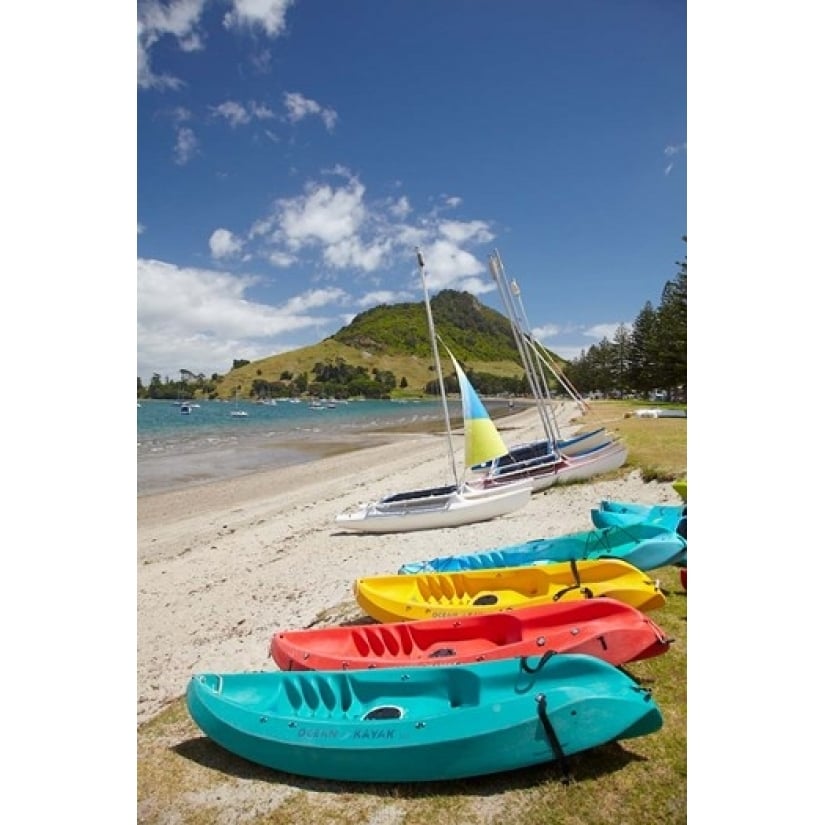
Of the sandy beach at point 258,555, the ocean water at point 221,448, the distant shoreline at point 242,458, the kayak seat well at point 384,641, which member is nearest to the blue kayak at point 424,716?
the kayak seat well at point 384,641

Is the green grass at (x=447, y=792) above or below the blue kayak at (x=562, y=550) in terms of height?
below

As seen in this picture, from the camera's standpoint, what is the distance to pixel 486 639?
189 inches

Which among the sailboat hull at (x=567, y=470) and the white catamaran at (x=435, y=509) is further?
the sailboat hull at (x=567, y=470)

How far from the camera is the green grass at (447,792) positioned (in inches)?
124

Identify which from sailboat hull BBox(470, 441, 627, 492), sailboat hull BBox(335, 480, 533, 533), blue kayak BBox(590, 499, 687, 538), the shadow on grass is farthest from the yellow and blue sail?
the shadow on grass

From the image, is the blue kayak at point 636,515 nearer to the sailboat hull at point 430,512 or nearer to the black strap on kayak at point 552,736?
the sailboat hull at point 430,512

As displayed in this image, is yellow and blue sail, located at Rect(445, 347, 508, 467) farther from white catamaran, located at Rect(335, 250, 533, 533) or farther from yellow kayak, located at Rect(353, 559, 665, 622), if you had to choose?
yellow kayak, located at Rect(353, 559, 665, 622)

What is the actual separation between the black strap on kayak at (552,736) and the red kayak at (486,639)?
33.5 inches

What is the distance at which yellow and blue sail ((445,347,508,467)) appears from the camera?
42.7 ft
